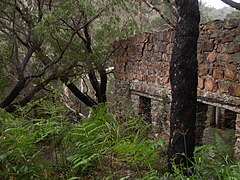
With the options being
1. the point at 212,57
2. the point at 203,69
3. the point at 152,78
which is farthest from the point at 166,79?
the point at 212,57

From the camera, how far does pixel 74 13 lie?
7.39 metres

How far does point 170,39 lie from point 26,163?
3.93m

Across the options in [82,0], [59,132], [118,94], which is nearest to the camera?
[59,132]

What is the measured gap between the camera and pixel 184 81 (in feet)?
9.12

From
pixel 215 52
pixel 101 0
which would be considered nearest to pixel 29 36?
pixel 101 0

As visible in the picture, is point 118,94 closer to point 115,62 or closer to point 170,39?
point 115,62

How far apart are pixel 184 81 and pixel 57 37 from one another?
5661 mm

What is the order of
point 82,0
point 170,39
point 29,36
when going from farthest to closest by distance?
point 29,36 < point 82,0 < point 170,39

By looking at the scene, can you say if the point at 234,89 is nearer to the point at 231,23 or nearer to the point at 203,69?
the point at 203,69

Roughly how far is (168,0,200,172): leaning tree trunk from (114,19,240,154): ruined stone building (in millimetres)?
1839

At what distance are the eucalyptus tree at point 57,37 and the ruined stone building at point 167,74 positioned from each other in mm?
615

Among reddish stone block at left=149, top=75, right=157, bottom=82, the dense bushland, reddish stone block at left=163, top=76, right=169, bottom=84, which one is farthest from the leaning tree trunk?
reddish stone block at left=149, top=75, right=157, bottom=82

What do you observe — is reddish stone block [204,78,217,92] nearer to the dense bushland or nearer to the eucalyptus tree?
the dense bushland

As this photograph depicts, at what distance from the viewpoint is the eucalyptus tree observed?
23.3 ft
